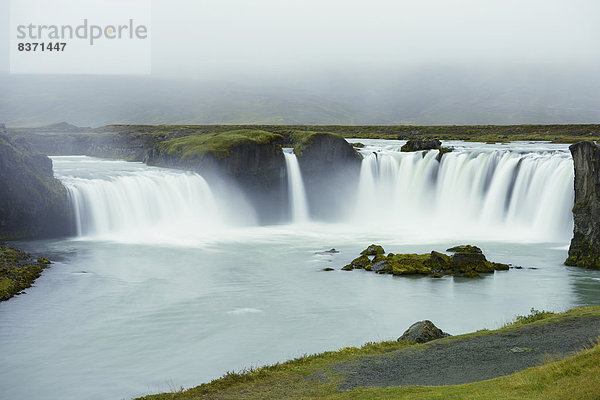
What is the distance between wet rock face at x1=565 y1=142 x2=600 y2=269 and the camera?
34594 mm

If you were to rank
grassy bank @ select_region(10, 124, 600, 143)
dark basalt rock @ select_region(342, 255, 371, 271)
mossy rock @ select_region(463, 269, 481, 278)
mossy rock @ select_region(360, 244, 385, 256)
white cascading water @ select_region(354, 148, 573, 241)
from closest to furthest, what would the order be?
mossy rock @ select_region(463, 269, 481, 278) → dark basalt rock @ select_region(342, 255, 371, 271) → mossy rock @ select_region(360, 244, 385, 256) → white cascading water @ select_region(354, 148, 573, 241) → grassy bank @ select_region(10, 124, 600, 143)

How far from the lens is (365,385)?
14.6 m

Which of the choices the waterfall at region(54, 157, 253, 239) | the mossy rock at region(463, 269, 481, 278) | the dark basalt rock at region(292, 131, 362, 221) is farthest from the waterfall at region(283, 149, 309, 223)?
the mossy rock at region(463, 269, 481, 278)

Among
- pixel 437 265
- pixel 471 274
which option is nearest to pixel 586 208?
pixel 471 274

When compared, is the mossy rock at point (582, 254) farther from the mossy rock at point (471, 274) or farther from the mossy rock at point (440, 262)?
the mossy rock at point (440, 262)

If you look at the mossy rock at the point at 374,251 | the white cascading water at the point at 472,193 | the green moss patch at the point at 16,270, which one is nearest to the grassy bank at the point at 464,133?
the white cascading water at the point at 472,193

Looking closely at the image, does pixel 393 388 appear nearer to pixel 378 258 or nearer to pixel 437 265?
pixel 437 265

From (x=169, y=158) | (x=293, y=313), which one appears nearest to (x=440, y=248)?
(x=293, y=313)

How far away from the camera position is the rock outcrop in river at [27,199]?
42062 mm

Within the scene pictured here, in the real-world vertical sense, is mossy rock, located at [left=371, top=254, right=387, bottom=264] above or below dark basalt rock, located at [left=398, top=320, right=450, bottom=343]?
below

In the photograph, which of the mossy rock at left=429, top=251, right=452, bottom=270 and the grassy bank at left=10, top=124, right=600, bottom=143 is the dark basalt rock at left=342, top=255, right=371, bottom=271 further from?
the grassy bank at left=10, top=124, right=600, bottom=143

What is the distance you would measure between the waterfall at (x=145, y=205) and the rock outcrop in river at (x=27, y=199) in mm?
1301

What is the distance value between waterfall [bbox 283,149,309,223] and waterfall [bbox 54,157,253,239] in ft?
15.8

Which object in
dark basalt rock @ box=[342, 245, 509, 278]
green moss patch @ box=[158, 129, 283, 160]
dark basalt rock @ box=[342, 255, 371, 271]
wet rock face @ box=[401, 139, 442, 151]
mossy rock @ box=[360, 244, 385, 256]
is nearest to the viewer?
dark basalt rock @ box=[342, 245, 509, 278]
